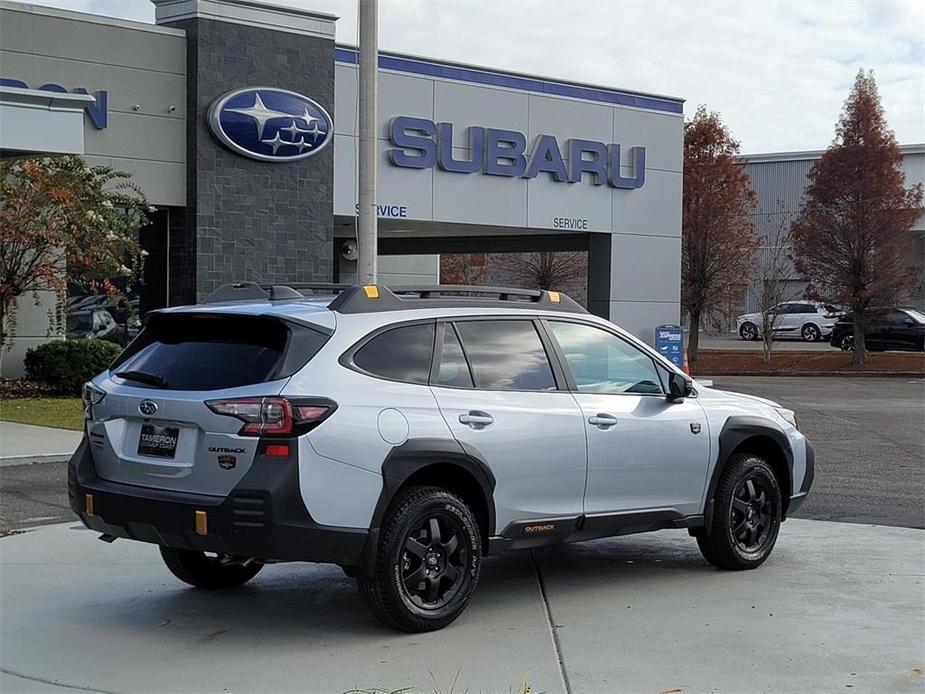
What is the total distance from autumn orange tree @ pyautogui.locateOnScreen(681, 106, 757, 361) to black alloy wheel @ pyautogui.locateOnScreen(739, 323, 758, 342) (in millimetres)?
16773

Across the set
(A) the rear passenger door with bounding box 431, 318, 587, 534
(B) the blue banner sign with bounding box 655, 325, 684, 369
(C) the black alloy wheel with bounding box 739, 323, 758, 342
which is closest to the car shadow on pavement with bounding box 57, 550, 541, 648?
(A) the rear passenger door with bounding box 431, 318, 587, 534

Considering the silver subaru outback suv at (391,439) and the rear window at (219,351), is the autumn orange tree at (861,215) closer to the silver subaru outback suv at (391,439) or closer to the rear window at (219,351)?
the silver subaru outback suv at (391,439)

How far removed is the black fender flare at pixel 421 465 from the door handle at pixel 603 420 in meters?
0.86

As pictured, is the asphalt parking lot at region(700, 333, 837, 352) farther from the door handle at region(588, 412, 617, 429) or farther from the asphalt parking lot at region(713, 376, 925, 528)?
the door handle at region(588, 412, 617, 429)

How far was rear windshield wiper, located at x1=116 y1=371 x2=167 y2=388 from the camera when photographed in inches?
268

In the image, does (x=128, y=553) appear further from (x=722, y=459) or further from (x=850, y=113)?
(x=850, y=113)

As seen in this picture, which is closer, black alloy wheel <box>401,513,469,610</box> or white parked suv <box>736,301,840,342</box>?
black alloy wheel <box>401,513,469,610</box>

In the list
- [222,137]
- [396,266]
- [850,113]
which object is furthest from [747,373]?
[222,137]

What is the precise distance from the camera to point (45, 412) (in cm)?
1881

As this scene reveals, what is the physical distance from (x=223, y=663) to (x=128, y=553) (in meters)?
2.93

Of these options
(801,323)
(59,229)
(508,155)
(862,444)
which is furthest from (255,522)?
(801,323)

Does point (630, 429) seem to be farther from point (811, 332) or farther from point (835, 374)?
point (811, 332)

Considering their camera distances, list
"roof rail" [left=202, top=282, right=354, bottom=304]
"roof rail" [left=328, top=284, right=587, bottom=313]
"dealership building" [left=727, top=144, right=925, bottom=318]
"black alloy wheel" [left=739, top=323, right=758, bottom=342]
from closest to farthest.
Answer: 1. "roof rail" [left=328, top=284, right=587, bottom=313]
2. "roof rail" [left=202, top=282, right=354, bottom=304]
3. "black alloy wheel" [left=739, top=323, right=758, bottom=342]
4. "dealership building" [left=727, top=144, right=925, bottom=318]

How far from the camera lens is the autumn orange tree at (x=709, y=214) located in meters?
38.4
